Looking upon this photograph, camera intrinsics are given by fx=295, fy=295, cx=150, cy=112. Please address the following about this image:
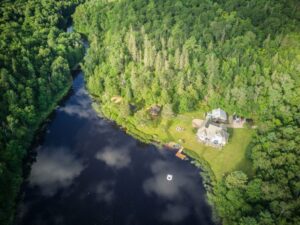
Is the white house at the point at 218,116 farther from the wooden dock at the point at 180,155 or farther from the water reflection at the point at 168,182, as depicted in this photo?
the water reflection at the point at 168,182

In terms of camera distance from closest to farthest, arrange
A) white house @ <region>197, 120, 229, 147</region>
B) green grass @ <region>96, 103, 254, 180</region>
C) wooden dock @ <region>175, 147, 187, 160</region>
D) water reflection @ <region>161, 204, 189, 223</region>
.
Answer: water reflection @ <region>161, 204, 189, 223</region> → green grass @ <region>96, 103, 254, 180</region> → wooden dock @ <region>175, 147, 187, 160</region> → white house @ <region>197, 120, 229, 147</region>

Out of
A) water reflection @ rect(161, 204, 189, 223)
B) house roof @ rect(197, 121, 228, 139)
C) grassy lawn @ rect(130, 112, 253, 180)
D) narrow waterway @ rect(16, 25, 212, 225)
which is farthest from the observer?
house roof @ rect(197, 121, 228, 139)

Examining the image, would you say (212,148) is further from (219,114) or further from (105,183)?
(105,183)

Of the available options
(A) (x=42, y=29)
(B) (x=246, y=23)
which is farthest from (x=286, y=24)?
(A) (x=42, y=29)

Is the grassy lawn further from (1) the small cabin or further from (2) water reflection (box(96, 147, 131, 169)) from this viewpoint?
(2) water reflection (box(96, 147, 131, 169))

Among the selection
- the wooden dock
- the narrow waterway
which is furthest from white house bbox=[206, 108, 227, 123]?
the narrow waterway

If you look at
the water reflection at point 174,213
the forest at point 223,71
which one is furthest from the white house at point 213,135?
the water reflection at point 174,213

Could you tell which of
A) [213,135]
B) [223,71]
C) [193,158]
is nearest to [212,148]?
[213,135]

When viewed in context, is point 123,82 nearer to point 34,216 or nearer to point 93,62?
point 93,62
